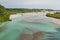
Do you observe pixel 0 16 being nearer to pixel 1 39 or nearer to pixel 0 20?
pixel 0 20

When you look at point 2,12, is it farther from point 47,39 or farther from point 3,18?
point 47,39

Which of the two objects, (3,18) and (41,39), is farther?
(3,18)

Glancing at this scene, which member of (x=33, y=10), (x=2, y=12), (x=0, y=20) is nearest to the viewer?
(x=0, y=20)

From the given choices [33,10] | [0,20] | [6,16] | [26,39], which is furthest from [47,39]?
[33,10]

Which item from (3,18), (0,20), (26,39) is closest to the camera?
(26,39)

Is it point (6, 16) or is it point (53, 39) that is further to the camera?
point (6, 16)

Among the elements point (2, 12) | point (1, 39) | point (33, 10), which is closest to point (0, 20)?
point (2, 12)

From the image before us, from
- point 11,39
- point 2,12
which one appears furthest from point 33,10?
point 11,39

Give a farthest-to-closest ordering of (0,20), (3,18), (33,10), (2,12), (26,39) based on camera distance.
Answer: (33,10) < (2,12) < (3,18) < (0,20) < (26,39)
